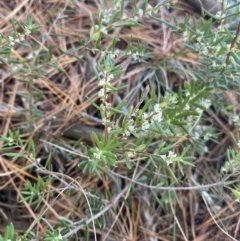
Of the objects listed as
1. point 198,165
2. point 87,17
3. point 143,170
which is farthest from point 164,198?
point 87,17

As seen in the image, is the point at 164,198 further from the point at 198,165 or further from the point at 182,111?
the point at 182,111

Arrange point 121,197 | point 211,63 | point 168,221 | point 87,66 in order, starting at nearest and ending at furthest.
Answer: point 211,63 → point 121,197 → point 168,221 → point 87,66

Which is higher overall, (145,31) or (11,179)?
(145,31)


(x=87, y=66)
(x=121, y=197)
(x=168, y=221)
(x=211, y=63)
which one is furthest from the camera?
(x=87, y=66)

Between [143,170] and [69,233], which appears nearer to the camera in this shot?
[69,233]

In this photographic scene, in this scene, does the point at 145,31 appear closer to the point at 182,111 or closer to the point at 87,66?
the point at 87,66

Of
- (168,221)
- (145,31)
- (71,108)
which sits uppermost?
(145,31)

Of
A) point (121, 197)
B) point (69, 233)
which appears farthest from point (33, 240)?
point (121, 197)
